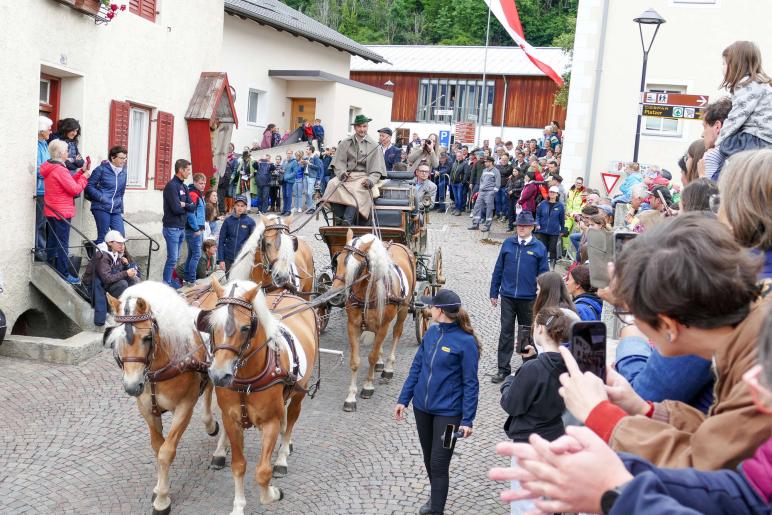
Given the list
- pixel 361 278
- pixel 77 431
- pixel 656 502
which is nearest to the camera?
pixel 656 502

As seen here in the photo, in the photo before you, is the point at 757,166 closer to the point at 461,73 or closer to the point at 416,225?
the point at 416,225

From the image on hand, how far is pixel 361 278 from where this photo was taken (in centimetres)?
873

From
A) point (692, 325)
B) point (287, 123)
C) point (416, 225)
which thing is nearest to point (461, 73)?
point (287, 123)

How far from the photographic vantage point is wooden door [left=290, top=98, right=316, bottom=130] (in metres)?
28.7

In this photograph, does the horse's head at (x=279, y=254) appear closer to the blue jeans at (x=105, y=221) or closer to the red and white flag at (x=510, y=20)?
the blue jeans at (x=105, y=221)

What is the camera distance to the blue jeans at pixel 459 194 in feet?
85.3

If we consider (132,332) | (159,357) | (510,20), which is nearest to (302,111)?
(510,20)

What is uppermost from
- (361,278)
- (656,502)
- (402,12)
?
(402,12)

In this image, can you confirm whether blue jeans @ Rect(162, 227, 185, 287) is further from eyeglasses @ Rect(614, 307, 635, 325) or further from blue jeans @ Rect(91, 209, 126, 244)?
eyeglasses @ Rect(614, 307, 635, 325)

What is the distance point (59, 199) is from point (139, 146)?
3475mm

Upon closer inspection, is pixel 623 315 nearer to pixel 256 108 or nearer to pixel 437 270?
pixel 437 270

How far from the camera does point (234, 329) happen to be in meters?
5.24

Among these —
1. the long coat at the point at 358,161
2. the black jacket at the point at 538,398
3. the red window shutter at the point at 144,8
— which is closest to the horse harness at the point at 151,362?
the black jacket at the point at 538,398

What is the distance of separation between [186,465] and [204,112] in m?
9.27
